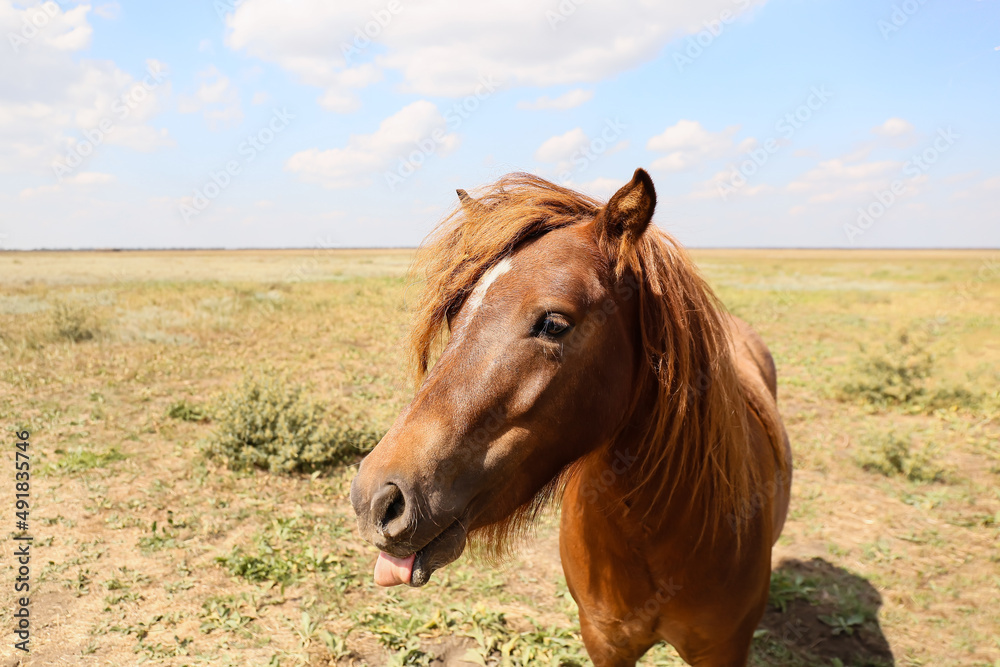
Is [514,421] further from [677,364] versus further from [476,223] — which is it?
[476,223]

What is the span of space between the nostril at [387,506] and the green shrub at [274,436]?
4.86m

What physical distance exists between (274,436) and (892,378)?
9.23 m

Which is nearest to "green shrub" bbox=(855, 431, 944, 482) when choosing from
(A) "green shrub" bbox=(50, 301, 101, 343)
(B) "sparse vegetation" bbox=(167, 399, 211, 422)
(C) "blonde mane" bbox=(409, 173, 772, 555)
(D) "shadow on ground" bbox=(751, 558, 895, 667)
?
(D) "shadow on ground" bbox=(751, 558, 895, 667)

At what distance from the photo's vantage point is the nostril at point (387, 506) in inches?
55.5

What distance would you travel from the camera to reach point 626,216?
1713mm

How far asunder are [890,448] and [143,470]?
8310 millimetres

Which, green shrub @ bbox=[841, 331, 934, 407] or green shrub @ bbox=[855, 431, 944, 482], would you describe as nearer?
green shrub @ bbox=[855, 431, 944, 482]

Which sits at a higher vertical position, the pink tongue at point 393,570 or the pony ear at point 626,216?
the pony ear at point 626,216

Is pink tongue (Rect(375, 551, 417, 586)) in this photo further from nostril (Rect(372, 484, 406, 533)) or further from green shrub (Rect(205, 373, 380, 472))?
green shrub (Rect(205, 373, 380, 472))

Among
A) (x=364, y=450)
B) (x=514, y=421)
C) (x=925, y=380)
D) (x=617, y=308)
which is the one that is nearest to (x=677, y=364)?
(x=617, y=308)

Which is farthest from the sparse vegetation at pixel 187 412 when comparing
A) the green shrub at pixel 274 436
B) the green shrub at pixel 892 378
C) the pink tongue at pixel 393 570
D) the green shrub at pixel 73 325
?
the green shrub at pixel 892 378

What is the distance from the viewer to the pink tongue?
152cm

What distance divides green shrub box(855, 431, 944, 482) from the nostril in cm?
690

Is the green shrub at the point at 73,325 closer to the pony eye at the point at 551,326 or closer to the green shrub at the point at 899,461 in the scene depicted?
the pony eye at the point at 551,326
